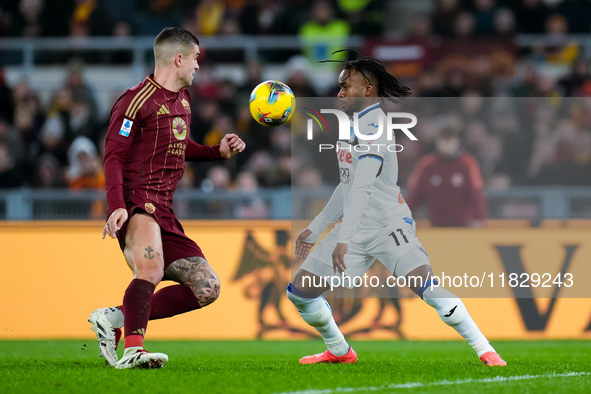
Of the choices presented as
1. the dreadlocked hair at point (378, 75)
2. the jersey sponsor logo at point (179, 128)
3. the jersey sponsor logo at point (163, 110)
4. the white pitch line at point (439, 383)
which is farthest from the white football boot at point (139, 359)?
the dreadlocked hair at point (378, 75)

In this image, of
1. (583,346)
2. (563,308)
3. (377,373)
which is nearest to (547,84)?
(563,308)

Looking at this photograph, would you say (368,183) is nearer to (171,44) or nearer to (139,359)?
(171,44)

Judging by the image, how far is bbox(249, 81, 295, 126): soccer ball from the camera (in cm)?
640

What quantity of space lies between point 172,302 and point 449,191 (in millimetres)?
4752

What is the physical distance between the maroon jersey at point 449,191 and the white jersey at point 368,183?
12.5 ft

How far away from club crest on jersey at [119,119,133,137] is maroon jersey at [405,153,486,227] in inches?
191

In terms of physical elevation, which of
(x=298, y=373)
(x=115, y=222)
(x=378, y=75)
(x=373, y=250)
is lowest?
(x=298, y=373)

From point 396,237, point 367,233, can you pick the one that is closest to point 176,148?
point 367,233

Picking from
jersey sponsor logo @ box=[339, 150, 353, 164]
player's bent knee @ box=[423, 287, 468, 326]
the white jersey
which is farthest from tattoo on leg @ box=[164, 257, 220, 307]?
player's bent knee @ box=[423, 287, 468, 326]

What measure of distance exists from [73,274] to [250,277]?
192 centimetres

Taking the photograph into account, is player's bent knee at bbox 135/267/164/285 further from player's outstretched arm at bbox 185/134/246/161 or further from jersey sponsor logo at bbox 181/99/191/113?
jersey sponsor logo at bbox 181/99/191/113

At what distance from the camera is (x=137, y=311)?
5797 mm

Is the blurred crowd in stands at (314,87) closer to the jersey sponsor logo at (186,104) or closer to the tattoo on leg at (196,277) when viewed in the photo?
the jersey sponsor logo at (186,104)

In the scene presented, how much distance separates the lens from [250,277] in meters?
9.86
